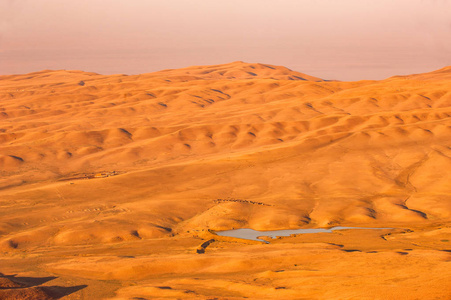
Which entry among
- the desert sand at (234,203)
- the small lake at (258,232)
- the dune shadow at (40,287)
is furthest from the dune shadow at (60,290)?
the small lake at (258,232)

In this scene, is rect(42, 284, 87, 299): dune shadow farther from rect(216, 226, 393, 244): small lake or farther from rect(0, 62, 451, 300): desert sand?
rect(216, 226, 393, 244): small lake

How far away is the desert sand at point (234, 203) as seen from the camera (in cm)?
2056

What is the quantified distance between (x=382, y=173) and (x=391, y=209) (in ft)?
37.9

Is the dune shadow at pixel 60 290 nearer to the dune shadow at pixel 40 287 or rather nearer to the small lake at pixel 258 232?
the dune shadow at pixel 40 287

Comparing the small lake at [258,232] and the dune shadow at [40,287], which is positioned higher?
the dune shadow at [40,287]

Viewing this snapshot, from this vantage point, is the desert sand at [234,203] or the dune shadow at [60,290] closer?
the dune shadow at [60,290]

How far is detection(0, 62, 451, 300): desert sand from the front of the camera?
2056 cm

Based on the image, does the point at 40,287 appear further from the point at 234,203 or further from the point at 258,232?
the point at 234,203

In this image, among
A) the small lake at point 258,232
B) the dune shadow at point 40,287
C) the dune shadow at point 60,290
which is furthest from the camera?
the small lake at point 258,232

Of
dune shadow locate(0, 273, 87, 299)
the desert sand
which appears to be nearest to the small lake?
the desert sand

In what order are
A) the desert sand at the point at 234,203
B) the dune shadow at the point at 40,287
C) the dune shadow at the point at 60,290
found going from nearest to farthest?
the dune shadow at the point at 40,287
the dune shadow at the point at 60,290
the desert sand at the point at 234,203

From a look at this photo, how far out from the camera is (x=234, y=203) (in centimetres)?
3772

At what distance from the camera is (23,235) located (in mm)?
30719

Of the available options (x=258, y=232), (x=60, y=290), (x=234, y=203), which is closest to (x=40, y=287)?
(x=60, y=290)
